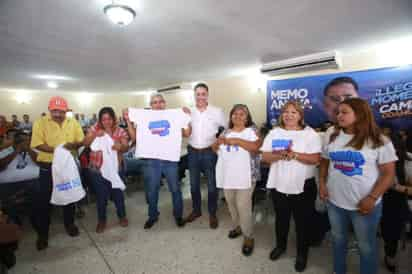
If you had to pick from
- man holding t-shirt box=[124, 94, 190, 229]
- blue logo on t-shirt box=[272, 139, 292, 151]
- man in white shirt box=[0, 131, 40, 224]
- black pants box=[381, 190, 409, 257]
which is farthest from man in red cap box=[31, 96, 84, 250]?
black pants box=[381, 190, 409, 257]

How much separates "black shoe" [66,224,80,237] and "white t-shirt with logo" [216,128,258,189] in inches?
65.7

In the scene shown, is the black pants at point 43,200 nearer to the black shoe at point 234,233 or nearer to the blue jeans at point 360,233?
the black shoe at point 234,233

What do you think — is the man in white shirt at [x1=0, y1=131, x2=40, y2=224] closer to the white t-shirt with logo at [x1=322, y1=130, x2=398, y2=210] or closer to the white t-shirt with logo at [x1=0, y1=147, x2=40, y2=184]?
the white t-shirt with logo at [x1=0, y1=147, x2=40, y2=184]

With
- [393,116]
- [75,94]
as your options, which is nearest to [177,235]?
[393,116]

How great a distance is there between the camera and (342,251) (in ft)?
4.47

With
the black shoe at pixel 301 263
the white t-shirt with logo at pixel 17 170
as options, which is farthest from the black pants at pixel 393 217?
the white t-shirt with logo at pixel 17 170

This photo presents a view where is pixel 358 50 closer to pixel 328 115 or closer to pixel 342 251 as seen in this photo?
pixel 328 115

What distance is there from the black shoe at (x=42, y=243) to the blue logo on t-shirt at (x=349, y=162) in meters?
2.62

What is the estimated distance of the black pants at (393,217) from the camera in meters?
1.52

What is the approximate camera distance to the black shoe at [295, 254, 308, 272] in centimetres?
156

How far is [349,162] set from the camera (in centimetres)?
120

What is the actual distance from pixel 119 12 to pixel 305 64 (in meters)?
3.10

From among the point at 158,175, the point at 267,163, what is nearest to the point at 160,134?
the point at 158,175

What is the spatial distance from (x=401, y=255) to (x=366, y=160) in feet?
4.57
